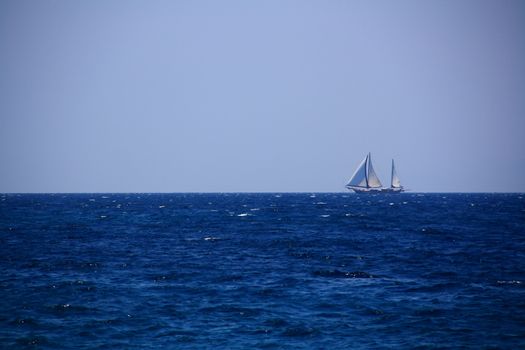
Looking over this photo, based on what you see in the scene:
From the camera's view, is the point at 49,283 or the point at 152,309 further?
the point at 49,283

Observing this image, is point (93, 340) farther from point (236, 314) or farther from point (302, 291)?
point (302, 291)

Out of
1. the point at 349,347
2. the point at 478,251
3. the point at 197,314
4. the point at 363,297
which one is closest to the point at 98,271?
the point at 197,314

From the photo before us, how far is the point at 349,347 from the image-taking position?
17.4 m

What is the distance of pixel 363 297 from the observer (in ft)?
78.5

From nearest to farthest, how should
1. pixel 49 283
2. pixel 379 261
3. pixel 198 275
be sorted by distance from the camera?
pixel 49 283
pixel 198 275
pixel 379 261

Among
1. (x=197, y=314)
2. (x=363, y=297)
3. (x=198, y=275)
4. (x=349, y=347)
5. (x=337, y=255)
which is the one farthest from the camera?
(x=337, y=255)

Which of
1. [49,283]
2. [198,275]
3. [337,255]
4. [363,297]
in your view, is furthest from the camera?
[337,255]

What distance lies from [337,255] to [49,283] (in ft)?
65.4

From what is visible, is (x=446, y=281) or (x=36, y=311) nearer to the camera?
(x=36, y=311)

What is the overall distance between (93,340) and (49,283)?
10551 millimetres

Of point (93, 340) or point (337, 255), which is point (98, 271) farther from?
point (337, 255)

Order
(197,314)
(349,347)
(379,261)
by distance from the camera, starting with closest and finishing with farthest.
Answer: (349,347) → (197,314) → (379,261)

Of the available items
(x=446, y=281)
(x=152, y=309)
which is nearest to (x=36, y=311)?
(x=152, y=309)

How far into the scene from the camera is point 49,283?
2711cm
